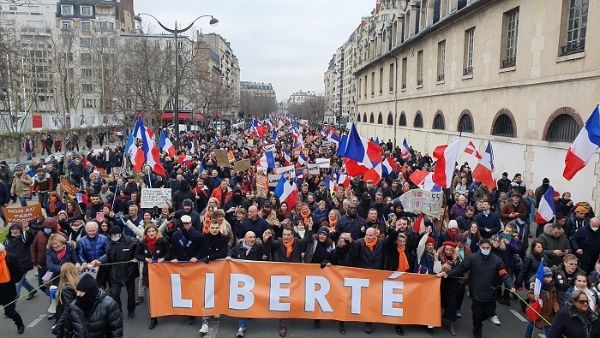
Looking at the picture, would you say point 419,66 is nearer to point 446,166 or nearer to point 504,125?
point 504,125

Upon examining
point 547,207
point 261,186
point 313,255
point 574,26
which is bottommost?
point 313,255

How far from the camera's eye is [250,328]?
691cm

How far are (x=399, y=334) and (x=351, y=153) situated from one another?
5.97 m

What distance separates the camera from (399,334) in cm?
675

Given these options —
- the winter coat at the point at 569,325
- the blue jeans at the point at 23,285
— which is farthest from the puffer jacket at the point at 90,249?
the winter coat at the point at 569,325

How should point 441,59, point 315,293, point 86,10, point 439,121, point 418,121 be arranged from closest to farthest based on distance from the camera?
point 315,293 < point 439,121 < point 441,59 < point 418,121 < point 86,10

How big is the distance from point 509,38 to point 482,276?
15891 mm

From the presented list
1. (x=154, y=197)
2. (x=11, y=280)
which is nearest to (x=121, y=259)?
(x=11, y=280)

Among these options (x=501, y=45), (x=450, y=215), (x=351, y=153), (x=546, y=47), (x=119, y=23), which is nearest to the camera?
(x=450, y=215)

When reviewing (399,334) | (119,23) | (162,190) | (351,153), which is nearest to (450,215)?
(351,153)

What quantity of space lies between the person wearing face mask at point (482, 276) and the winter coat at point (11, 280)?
236 inches

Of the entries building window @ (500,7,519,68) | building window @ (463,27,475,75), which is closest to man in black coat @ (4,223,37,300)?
building window @ (500,7,519,68)

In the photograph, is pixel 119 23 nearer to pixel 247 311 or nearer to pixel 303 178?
pixel 303 178

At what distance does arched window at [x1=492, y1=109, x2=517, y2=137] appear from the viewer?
60.9ft
